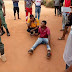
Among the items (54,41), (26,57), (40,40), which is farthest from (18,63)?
(54,41)

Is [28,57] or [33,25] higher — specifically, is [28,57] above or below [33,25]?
below

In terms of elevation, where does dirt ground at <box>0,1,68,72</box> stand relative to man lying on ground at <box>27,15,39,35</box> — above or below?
below

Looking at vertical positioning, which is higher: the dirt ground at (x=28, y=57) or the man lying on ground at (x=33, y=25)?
the man lying on ground at (x=33, y=25)

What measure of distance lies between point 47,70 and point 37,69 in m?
0.24

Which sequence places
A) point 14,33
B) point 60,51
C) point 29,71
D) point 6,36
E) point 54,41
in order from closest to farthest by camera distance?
1. point 29,71
2. point 60,51
3. point 54,41
4. point 6,36
5. point 14,33

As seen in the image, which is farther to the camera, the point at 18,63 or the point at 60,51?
the point at 60,51

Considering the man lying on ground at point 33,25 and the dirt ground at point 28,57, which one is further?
the man lying on ground at point 33,25

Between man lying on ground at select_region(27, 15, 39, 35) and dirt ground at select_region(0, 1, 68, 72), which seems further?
man lying on ground at select_region(27, 15, 39, 35)

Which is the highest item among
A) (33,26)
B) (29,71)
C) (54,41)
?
(33,26)

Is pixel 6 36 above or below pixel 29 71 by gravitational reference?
above

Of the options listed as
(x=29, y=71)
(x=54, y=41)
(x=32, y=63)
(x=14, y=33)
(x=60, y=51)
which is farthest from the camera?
(x=14, y=33)

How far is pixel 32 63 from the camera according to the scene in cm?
351

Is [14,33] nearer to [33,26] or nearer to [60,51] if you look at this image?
[33,26]

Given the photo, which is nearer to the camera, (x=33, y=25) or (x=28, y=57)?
(x=28, y=57)
